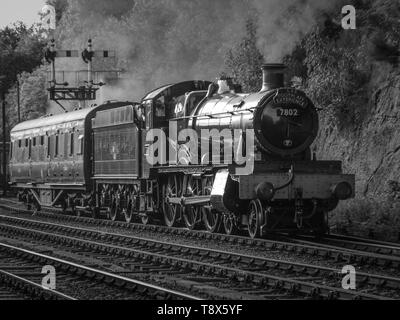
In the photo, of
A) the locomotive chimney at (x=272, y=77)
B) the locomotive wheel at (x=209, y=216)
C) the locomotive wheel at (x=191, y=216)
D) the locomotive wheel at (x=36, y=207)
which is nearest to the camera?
the locomotive chimney at (x=272, y=77)

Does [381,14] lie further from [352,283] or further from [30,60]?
[30,60]

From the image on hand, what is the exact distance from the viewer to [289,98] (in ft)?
56.6

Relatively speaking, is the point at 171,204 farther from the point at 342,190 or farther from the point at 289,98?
the point at 342,190

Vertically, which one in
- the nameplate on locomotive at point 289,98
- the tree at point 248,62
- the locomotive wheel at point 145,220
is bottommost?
the locomotive wheel at point 145,220

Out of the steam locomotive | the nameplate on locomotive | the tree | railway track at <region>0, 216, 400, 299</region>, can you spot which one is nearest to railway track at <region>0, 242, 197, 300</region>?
railway track at <region>0, 216, 400, 299</region>

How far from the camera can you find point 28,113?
61.7 metres

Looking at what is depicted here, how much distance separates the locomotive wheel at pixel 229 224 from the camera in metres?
18.3

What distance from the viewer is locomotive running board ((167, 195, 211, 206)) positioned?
18.4m

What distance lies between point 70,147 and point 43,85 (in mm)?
35114

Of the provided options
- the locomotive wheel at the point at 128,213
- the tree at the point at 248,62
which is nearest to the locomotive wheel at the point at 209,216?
the locomotive wheel at the point at 128,213

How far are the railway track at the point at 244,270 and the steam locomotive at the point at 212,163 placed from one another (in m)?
1.80

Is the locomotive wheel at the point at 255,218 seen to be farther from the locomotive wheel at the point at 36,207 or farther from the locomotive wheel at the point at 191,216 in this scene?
the locomotive wheel at the point at 36,207

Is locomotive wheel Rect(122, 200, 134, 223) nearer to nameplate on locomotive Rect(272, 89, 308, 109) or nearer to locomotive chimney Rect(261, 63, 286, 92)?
locomotive chimney Rect(261, 63, 286, 92)
